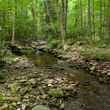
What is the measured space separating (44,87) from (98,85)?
8.67ft

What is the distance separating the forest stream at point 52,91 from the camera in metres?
8.37

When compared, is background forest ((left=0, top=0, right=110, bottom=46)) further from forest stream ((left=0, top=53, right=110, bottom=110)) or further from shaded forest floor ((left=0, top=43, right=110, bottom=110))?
forest stream ((left=0, top=53, right=110, bottom=110))

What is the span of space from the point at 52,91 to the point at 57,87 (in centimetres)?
74

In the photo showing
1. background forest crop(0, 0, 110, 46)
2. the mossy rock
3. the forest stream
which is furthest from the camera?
background forest crop(0, 0, 110, 46)

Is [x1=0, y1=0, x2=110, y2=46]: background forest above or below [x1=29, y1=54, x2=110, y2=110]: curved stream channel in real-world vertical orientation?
above

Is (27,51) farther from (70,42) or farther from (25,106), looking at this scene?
(25,106)

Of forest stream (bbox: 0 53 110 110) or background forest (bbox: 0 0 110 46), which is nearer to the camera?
forest stream (bbox: 0 53 110 110)

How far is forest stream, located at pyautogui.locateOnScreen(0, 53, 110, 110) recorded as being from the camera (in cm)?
837

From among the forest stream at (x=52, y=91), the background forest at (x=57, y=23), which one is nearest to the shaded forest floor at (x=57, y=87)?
the forest stream at (x=52, y=91)

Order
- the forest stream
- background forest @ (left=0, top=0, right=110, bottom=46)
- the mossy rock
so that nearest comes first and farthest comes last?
the forest stream → the mossy rock → background forest @ (left=0, top=0, right=110, bottom=46)

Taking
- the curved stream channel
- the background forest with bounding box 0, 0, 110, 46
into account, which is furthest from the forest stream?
the background forest with bounding box 0, 0, 110, 46

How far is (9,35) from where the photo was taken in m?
26.3

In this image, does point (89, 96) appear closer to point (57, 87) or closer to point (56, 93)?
point (56, 93)

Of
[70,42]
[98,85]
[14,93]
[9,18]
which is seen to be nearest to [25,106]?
[14,93]
